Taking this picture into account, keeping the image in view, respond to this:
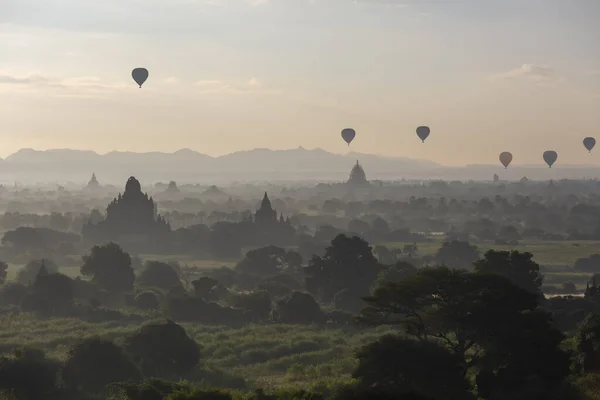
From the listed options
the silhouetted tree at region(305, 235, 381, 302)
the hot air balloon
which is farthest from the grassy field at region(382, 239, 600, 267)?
the hot air balloon

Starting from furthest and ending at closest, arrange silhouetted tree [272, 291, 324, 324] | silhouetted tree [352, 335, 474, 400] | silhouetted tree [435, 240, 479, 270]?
1. silhouetted tree [435, 240, 479, 270]
2. silhouetted tree [272, 291, 324, 324]
3. silhouetted tree [352, 335, 474, 400]

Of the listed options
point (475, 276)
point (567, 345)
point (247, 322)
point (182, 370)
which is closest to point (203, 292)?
point (247, 322)

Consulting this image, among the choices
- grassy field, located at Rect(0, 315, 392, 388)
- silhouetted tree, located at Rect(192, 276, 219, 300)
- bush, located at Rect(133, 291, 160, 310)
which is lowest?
grassy field, located at Rect(0, 315, 392, 388)

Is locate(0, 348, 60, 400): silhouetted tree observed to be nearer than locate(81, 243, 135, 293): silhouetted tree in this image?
Yes

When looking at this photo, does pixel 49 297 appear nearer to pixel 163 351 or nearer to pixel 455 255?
pixel 163 351

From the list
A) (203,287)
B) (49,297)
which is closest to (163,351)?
(49,297)

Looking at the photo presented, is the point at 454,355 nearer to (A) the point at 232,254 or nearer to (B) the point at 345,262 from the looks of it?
(B) the point at 345,262

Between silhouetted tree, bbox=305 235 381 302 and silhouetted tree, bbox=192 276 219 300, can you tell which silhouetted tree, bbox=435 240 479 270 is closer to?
silhouetted tree, bbox=305 235 381 302

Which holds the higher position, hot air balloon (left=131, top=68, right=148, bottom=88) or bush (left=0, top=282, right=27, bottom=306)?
hot air balloon (left=131, top=68, right=148, bottom=88)

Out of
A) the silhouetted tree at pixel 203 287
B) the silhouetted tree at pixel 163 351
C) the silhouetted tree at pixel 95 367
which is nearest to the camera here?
the silhouetted tree at pixel 95 367

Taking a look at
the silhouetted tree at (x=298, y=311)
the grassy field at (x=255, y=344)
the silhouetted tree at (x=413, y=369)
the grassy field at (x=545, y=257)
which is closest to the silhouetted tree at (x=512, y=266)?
the grassy field at (x=255, y=344)

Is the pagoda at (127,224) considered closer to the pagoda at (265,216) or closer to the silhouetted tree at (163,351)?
the pagoda at (265,216)
